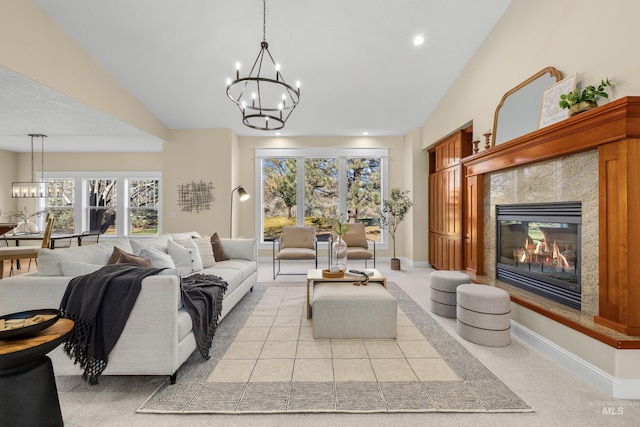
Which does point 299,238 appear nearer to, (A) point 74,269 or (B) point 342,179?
(B) point 342,179

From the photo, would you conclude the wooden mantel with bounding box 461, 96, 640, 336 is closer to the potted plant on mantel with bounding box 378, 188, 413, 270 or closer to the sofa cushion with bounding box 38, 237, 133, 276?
the potted plant on mantel with bounding box 378, 188, 413, 270

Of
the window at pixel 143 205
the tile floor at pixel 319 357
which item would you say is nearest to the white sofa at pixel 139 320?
the tile floor at pixel 319 357

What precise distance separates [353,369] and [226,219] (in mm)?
4420

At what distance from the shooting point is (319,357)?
7.55 feet

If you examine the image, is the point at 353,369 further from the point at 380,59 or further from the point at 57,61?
the point at 57,61

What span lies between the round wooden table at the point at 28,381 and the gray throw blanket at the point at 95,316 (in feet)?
1.11

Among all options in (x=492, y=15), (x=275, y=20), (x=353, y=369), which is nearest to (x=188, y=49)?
(x=275, y=20)

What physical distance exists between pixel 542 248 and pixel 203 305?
3.07 metres

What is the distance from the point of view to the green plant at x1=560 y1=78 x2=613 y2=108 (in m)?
2.10

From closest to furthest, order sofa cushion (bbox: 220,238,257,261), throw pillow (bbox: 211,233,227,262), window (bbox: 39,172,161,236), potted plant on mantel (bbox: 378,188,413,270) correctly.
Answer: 1. throw pillow (bbox: 211,233,227,262)
2. sofa cushion (bbox: 220,238,257,261)
3. potted plant on mantel (bbox: 378,188,413,270)
4. window (bbox: 39,172,161,236)

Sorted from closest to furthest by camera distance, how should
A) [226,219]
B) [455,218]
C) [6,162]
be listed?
1. [455,218]
2. [226,219]
3. [6,162]

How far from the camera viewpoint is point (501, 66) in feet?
11.3

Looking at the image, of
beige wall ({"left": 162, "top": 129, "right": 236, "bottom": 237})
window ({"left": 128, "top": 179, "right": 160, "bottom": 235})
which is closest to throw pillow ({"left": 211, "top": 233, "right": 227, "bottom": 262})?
beige wall ({"left": 162, "top": 129, "right": 236, "bottom": 237})

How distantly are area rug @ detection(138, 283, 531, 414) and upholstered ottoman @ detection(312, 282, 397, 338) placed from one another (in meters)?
0.08
